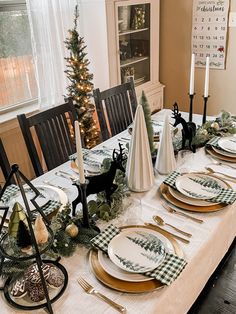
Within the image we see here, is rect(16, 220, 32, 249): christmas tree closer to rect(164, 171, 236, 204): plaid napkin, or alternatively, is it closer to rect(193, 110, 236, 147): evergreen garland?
rect(164, 171, 236, 204): plaid napkin

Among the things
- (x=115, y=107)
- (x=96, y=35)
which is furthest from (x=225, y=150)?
(x=96, y=35)

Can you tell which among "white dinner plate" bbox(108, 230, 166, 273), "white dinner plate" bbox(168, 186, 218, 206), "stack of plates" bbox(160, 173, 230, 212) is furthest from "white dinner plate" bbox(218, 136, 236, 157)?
"white dinner plate" bbox(108, 230, 166, 273)

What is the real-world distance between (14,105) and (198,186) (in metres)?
1.79

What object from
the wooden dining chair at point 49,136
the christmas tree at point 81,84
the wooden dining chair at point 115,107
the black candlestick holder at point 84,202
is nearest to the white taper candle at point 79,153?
the black candlestick holder at point 84,202

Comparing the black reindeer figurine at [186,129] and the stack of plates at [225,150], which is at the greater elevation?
the black reindeer figurine at [186,129]

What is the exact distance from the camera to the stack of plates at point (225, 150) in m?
1.60

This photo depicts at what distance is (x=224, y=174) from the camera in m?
1.47

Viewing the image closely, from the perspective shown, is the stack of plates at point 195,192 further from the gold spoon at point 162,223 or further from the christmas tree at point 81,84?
the christmas tree at point 81,84

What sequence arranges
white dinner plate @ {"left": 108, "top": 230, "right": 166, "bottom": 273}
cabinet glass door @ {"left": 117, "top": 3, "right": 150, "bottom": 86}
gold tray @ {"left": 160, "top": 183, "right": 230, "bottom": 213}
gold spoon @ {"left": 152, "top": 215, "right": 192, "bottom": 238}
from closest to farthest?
white dinner plate @ {"left": 108, "top": 230, "right": 166, "bottom": 273} → gold spoon @ {"left": 152, "top": 215, "right": 192, "bottom": 238} → gold tray @ {"left": 160, "top": 183, "right": 230, "bottom": 213} → cabinet glass door @ {"left": 117, "top": 3, "right": 150, "bottom": 86}

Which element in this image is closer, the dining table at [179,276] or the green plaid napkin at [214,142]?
the dining table at [179,276]

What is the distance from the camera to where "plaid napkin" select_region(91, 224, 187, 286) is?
921 millimetres

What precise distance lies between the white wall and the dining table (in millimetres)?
1573

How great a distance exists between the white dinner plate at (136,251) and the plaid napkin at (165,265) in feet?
0.04

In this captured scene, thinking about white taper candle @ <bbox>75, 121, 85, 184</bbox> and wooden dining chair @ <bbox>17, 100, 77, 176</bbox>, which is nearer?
white taper candle @ <bbox>75, 121, 85, 184</bbox>
